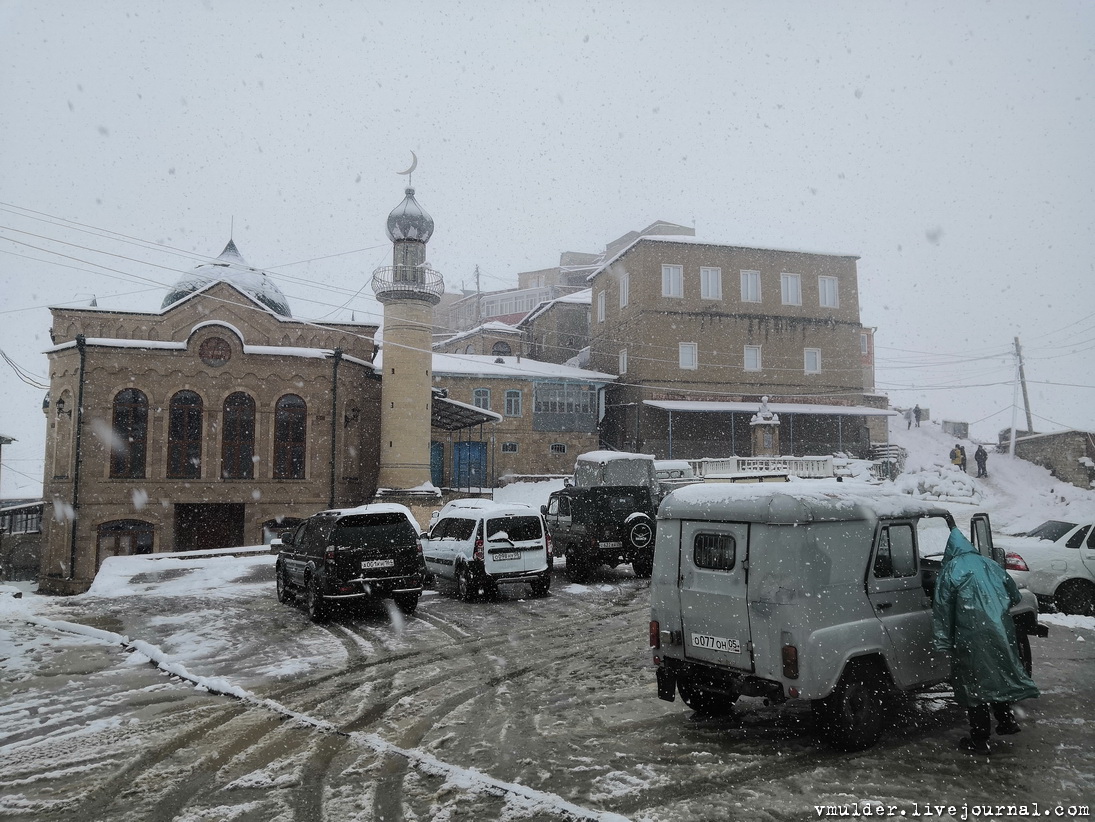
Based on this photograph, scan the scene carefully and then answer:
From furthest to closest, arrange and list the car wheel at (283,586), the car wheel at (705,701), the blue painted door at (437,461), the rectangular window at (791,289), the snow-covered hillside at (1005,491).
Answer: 1. the rectangular window at (791,289)
2. the blue painted door at (437,461)
3. the snow-covered hillside at (1005,491)
4. the car wheel at (283,586)
5. the car wheel at (705,701)

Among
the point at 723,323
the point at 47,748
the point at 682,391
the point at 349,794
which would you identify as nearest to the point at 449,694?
the point at 349,794

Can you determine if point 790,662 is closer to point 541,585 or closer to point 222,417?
point 541,585

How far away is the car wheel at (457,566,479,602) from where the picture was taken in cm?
1355

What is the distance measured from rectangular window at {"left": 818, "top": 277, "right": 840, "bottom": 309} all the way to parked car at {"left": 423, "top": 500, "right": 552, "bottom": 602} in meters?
34.2

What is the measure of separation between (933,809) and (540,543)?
386 inches

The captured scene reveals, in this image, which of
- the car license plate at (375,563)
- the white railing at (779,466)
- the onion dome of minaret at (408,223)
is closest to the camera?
the car license plate at (375,563)

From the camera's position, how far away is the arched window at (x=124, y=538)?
28.2 metres

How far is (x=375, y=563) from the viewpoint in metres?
11.8

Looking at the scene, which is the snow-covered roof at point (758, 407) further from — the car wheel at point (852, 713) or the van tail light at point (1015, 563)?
the car wheel at point (852, 713)

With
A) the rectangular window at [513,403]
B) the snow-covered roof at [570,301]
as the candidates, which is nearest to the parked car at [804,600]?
the rectangular window at [513,403]

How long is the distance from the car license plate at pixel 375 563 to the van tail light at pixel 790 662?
7690 mm

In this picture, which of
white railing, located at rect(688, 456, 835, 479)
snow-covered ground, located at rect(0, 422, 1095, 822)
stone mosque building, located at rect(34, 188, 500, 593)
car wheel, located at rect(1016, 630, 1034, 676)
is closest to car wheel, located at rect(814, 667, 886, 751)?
snow-covered ground, located at rect(0, 422, 1095, 822)

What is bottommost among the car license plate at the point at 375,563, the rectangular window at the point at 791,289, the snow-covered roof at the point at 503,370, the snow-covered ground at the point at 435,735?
the snow-covered ground at the point at 435,735

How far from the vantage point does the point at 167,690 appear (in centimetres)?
773
